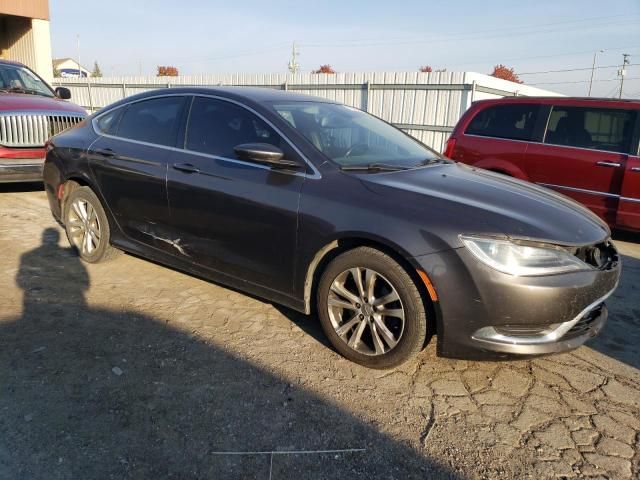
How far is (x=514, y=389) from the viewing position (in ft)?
9.21

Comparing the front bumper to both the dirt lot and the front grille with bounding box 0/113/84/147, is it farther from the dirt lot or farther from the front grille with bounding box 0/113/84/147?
the front grille with bounding box 0/113/84/147

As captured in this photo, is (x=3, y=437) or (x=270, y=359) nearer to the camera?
(x=3, y=437)

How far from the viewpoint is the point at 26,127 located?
6.94 m

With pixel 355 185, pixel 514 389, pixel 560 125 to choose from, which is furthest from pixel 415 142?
pixel 560 125

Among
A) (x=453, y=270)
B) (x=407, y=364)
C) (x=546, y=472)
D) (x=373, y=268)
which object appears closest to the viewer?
(x=546, y=472)

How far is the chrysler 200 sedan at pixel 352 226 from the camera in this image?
255 cm

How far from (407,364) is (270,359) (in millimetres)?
855

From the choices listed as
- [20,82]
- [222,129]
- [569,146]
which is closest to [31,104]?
[20,82]

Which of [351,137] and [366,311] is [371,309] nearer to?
[366,311]

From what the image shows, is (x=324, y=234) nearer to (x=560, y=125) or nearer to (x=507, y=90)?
(x=560, y=125)

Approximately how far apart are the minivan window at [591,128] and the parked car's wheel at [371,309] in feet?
15.2

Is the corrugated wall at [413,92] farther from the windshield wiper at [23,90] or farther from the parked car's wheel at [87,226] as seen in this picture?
the parked car's wheel at [87,226]

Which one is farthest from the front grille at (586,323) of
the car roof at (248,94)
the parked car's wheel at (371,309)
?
the car roof at (248,94)

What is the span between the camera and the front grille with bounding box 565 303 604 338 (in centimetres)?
270
